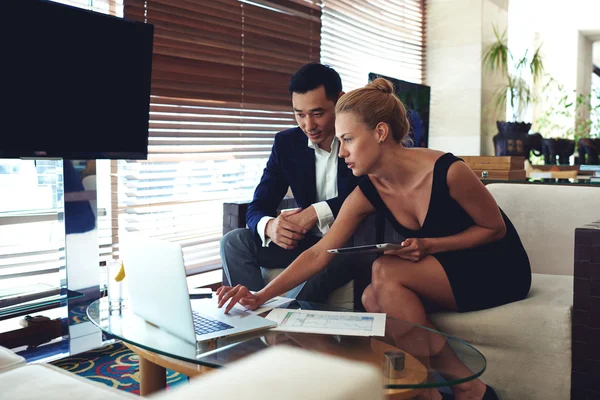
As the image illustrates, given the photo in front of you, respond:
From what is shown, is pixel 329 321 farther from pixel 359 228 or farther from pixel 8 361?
pixel 359 228

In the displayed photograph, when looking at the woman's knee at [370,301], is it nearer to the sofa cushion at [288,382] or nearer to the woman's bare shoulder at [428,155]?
the woman's bare shoulder at [428,155]

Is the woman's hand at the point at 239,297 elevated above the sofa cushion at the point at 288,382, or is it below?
below

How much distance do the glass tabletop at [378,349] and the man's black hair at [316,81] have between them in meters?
1.14

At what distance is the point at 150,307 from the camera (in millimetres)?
1499

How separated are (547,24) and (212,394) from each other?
875 cm

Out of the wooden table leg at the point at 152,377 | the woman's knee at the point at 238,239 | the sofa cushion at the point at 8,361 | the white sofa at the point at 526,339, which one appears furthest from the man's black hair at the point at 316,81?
the sofa cushion at the point at 8,361

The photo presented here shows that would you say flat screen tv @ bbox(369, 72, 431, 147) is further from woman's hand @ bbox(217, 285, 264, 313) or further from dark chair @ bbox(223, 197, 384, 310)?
woman's hand @ bbox(217, 285, 264, 313)

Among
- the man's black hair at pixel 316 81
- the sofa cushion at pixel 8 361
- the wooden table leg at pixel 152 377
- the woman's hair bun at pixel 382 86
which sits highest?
the man's black hair at pixel 316 81

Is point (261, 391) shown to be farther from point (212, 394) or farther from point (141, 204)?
point (141, 204)

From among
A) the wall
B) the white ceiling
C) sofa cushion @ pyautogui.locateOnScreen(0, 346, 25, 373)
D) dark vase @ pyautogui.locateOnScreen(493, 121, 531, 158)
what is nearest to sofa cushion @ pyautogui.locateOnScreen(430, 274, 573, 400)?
sofa cushion @ pyautogui.locateOnScreen(0, 346, 25, 373)

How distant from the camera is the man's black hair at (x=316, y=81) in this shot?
2.36 meters

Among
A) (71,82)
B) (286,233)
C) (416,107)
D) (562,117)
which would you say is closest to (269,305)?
(286,233)

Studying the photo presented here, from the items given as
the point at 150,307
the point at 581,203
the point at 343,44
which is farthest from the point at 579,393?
the point at 343,44

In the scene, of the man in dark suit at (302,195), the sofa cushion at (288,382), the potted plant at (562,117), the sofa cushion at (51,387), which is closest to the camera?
the sofa cushion at (288,382)
